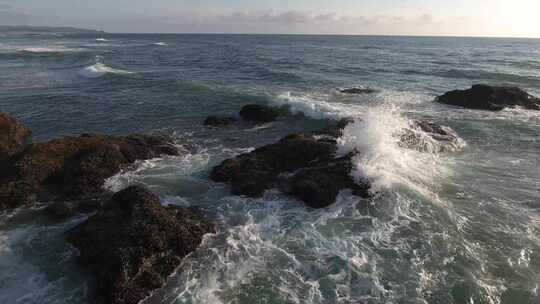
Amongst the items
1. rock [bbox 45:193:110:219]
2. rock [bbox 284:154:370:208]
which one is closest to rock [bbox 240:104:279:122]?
rock [bbox 284:154:370:208]

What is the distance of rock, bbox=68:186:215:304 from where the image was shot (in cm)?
763

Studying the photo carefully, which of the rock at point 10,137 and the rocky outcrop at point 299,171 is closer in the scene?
the rocky outcrop at point 299,171

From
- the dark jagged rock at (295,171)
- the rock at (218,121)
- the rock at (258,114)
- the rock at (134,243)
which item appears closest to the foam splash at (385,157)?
the dark jagged rock at (295,171)

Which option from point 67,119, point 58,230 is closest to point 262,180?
point 58,230

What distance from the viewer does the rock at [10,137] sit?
14984mm

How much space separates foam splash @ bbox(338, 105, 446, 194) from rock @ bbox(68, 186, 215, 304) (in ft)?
18.5

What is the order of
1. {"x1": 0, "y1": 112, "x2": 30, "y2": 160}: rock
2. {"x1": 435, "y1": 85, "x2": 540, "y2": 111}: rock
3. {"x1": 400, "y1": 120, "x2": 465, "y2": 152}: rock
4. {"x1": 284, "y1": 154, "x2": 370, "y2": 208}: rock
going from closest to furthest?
{"x1": 284, "y1": 154, "x2": 370, "y2": 208}: rock
{"x1": 0, "y1": 112, "x2": 30, "y2": 160}: rock
{"x1": 400, "y1": 120, "x2": 465, "y2": 152}: rock
{"x1": 435, "y1": 85, "x2": 540, "y2": 111}: rock

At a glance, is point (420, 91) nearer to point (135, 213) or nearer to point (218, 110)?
point (218, 110)

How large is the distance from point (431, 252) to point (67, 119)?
19.5m

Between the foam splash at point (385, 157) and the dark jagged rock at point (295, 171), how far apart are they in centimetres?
52

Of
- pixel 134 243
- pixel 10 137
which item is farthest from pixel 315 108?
pixel 134 243

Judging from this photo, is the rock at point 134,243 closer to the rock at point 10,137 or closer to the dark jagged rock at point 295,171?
the dark jagged rock at point 295,171

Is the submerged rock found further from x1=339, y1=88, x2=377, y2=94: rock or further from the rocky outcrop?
x1=339, y1=88, x2=377, y2=94: rock

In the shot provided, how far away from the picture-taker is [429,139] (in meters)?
16.4
